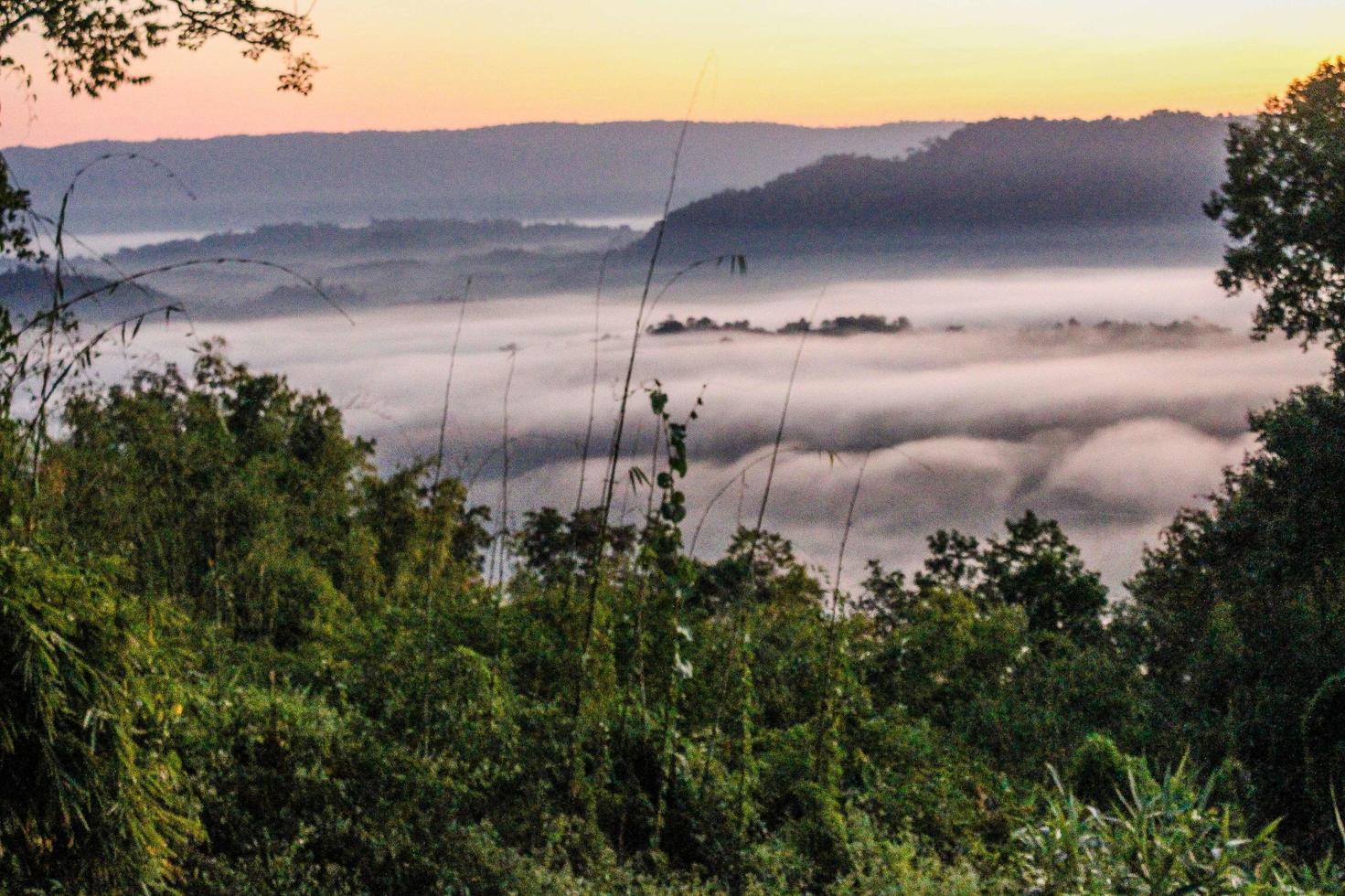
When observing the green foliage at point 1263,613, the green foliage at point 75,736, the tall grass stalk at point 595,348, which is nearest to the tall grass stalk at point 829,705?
the tall grass stalk at point 595,348

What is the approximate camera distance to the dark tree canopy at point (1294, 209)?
1152 centimetres

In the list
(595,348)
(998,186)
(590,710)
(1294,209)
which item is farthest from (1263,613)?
(998,186)

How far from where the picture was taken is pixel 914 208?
90.1 meters

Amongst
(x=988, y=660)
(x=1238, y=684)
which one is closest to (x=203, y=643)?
(x=988, y=660)

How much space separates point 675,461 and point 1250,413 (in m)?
9.37

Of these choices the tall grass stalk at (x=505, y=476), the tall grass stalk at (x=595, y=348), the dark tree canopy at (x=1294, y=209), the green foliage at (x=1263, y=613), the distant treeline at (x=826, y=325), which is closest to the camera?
the tall grass stalk at (x=595, y=348)

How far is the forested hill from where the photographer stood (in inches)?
2589

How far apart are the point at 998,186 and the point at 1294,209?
74.3 m

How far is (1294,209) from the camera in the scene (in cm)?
1199

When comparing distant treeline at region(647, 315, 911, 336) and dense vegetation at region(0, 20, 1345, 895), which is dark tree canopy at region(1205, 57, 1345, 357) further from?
distant treeline at region(647, 315, 911, 336)

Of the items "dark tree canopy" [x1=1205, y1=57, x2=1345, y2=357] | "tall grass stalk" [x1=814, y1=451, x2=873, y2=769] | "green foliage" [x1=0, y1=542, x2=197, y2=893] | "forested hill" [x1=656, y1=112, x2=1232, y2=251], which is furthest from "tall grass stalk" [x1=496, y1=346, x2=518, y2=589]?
"forested hill" [x1=656, y1=112, x2=1232, y2=251]

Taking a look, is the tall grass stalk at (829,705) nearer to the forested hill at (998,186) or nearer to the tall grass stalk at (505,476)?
the tall grass stalk at (505,476)

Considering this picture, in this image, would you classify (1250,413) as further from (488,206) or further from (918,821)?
(488,206)

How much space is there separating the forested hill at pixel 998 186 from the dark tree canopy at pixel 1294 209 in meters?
45.0
